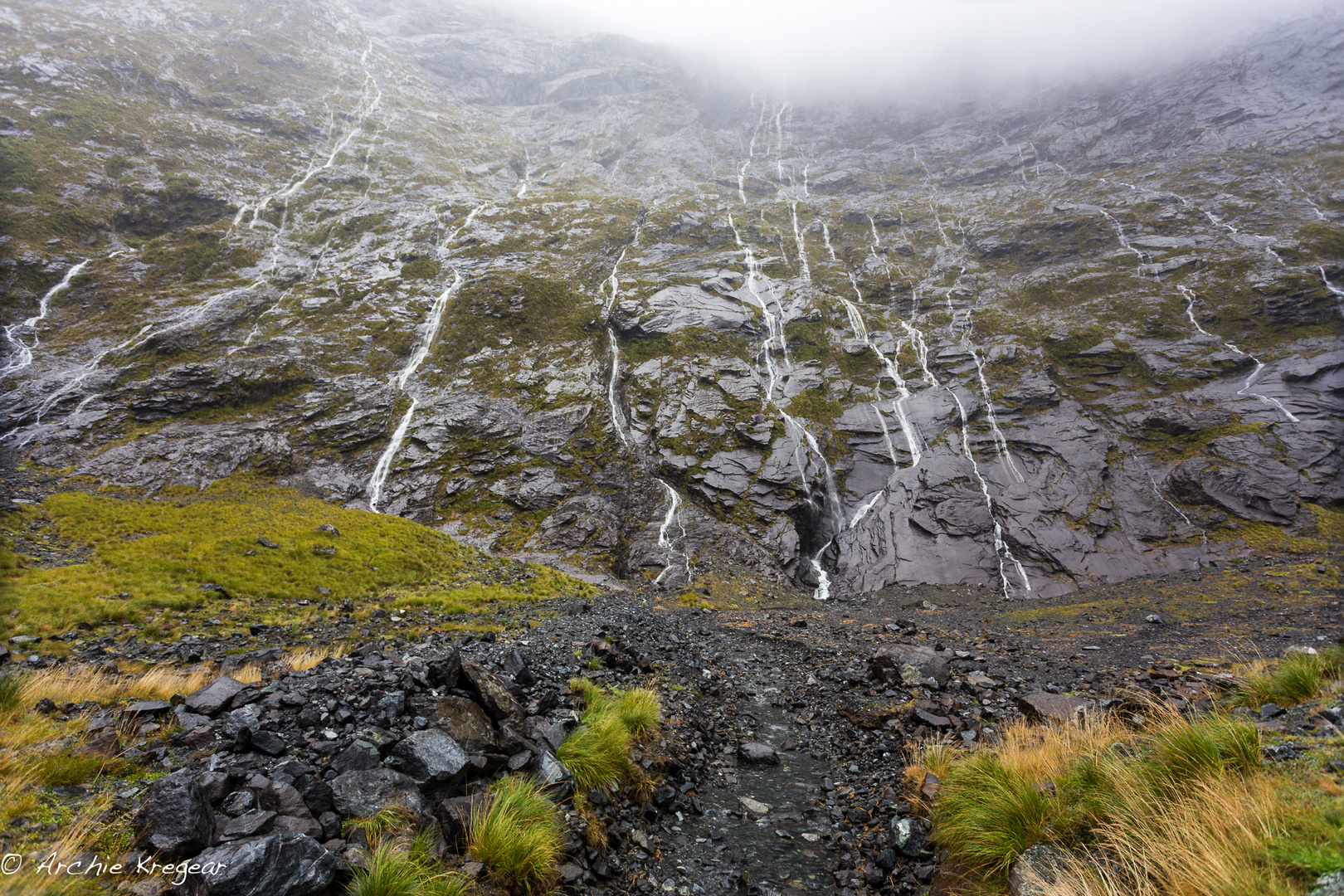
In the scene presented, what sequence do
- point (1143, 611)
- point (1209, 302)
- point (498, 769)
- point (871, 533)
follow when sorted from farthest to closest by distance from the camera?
point (1209, 302)
point (871, 533)
point (1143, 611)
point (498, 769)

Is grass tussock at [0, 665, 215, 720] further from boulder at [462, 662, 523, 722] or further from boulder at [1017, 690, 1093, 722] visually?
boulder at [1017, 690, 1093, 722]

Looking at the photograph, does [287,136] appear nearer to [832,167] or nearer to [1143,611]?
[832,167]

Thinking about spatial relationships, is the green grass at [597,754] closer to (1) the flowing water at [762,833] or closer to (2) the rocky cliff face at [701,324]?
(1) the flowing water at [762,833]

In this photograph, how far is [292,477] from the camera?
37.2 metres

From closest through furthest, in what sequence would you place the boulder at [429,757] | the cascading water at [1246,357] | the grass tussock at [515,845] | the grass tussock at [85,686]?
the grass tussock at [515,845] < the boulder at [429,757] < the grass tussock at [85,686] < the cascading water at [1246,357]

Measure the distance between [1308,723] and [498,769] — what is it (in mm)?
8810

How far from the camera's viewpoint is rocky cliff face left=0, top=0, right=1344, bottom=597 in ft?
113

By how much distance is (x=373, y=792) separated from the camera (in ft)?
18.0

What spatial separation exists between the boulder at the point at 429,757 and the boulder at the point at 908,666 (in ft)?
34.3

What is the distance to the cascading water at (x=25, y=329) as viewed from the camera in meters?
37.4

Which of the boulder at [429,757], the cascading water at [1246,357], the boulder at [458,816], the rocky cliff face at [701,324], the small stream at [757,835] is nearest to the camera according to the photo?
the boulder at [458,816]

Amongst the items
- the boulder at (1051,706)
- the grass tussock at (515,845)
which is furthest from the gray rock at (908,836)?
the grass tussock at (515,845)

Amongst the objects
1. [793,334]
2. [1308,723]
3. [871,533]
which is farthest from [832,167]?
[1308,723]

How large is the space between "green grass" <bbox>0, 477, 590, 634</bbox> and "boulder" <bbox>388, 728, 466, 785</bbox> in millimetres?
12636
